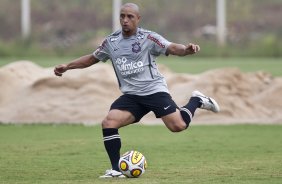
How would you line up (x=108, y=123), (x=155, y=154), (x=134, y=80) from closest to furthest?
(x=108, y=123), (x=134, y=80), (x=155, y=154)

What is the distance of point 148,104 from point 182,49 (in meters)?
0.96

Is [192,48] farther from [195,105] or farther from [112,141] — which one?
[112,141]

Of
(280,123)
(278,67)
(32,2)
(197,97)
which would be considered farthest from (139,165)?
(32,2)

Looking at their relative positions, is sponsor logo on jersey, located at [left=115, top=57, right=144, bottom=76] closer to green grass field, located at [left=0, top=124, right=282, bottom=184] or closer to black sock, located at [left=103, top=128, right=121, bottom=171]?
black sock, located at [left=103, top=128, right=121, bottom=171]

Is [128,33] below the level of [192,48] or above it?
above

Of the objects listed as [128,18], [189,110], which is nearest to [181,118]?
[189,110]

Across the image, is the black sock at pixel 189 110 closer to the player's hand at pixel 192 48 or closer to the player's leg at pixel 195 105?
the player's leg at pixel 195 105

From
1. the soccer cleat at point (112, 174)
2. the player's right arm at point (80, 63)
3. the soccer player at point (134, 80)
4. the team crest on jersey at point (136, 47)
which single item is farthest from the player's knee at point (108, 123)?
the player's right arm at point (80, 63)

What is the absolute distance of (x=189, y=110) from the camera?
42.8 ft

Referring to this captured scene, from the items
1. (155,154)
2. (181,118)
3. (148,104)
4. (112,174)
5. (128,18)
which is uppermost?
(128,18)

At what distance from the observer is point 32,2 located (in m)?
69.0

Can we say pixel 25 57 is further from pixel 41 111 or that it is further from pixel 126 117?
pixel 126 117

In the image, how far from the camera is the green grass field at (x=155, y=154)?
1239cm

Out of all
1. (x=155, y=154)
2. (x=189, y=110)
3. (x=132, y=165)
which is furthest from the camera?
(x=155, y=154)
